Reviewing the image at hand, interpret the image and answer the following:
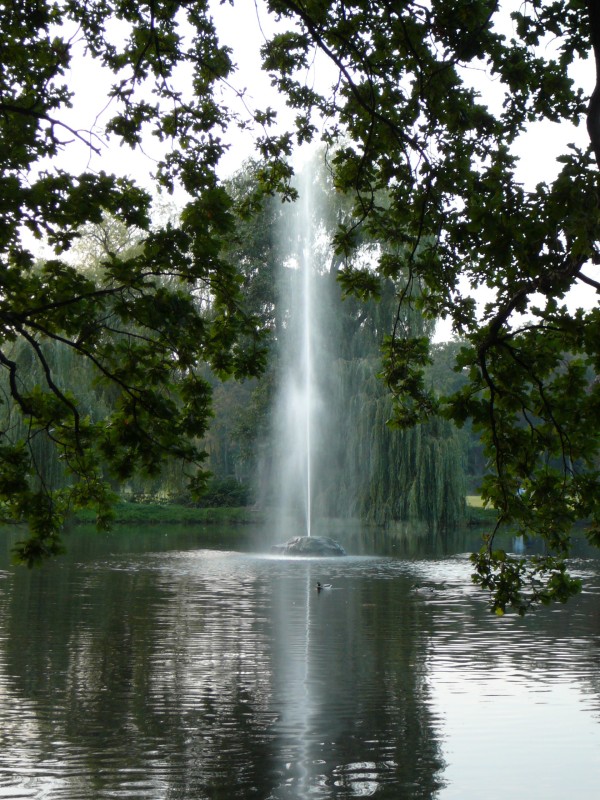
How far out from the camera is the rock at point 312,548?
28.2 meters

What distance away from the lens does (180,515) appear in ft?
145

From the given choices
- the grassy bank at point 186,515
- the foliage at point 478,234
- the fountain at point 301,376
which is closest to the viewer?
the foliage at point 478,234

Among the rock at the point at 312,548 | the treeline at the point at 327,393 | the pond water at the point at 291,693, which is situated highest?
the treeline at the point at 327,393

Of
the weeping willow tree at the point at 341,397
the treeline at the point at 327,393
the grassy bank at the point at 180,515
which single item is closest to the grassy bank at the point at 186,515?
the grassy bank at the point at 180,515

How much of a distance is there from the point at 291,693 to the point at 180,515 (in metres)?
32.9

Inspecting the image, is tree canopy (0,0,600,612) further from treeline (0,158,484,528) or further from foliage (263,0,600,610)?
treeline (0,158,484,528)

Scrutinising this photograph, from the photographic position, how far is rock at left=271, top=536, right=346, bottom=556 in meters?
28.2

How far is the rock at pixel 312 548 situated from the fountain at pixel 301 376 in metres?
8.15

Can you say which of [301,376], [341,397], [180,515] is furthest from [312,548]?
[180,515]

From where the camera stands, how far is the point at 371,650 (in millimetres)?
14094

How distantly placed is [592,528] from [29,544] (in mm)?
3724

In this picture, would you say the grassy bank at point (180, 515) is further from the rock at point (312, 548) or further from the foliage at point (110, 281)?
the foliage at point (110, 281)

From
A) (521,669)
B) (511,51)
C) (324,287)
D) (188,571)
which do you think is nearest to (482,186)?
(511,51)

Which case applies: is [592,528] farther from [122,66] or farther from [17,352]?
[17,352]
